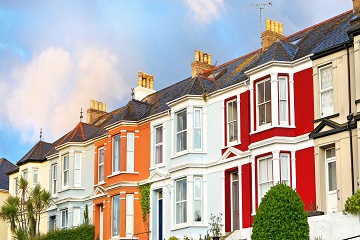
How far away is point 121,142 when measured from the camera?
151 ft

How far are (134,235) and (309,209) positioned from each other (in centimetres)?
1403

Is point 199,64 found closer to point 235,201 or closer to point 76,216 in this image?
point 235,201

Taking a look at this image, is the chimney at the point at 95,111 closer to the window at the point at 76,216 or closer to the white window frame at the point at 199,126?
the window at the point at 76,216

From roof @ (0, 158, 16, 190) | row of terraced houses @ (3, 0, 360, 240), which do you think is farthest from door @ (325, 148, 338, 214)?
roof @ (0, 158, 16, 190)

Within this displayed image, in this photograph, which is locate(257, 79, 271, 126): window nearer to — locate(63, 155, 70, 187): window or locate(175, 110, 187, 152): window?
locate(175, 110, 187, 152): window

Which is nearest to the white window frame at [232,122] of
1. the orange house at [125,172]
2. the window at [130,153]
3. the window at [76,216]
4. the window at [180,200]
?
the window at [180,200]

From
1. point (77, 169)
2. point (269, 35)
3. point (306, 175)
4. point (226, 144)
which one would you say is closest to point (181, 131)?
point (226, 144)

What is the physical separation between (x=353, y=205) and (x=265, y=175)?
7.11m

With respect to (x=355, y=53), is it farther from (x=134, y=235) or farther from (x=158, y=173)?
(x=134, y=235)

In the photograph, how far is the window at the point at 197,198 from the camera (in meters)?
40.5

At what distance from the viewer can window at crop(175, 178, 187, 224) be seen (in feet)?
135

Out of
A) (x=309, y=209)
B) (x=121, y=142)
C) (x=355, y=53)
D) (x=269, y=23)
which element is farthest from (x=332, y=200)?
(x=121, y=142)

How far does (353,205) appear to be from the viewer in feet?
97.7

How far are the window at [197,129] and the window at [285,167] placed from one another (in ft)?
21.8
